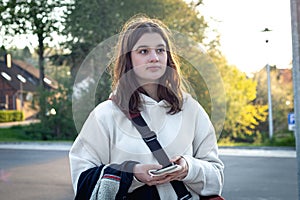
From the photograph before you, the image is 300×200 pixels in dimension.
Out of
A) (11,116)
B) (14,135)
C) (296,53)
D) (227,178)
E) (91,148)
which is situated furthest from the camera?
(11,116)

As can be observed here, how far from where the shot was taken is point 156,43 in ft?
6.09

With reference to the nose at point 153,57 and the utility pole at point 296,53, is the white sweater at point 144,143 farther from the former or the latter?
the utility pole at point 296,53

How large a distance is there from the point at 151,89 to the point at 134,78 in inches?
3.2

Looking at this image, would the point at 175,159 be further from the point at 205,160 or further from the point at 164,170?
the point at 205,160

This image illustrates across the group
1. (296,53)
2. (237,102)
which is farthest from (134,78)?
(237,102)

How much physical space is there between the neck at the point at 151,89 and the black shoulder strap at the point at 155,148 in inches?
4.9

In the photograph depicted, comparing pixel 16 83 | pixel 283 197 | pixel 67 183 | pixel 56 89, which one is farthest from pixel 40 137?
pixel 16 83

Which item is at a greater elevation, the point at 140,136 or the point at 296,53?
the point at 296,53

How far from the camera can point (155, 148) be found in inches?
69.2

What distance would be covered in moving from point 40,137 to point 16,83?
92.4 feet

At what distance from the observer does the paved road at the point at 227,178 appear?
691 centimetres

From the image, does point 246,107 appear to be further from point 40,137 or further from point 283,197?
point 283,197

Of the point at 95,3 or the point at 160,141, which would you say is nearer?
the point at 160,141

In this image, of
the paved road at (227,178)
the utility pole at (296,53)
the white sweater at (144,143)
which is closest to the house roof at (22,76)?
the paved road at (227,178)
